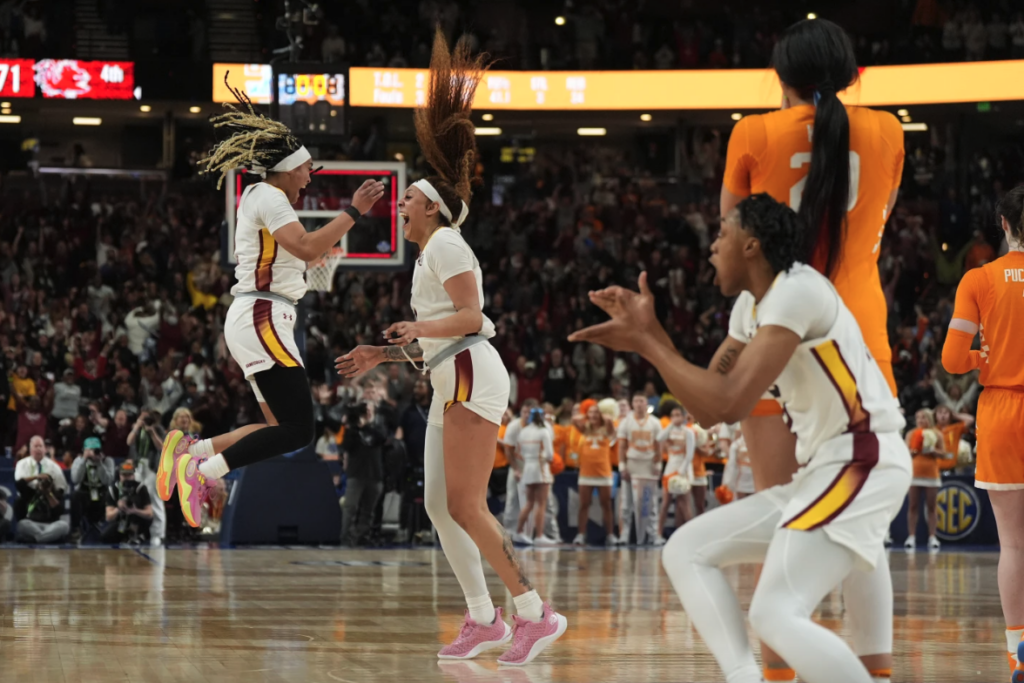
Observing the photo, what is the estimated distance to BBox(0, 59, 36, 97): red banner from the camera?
25141mm

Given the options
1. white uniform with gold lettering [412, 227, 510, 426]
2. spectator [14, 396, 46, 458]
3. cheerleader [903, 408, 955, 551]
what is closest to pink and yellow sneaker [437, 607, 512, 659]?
white uniform with gold lettering [412, 227, 510, 426]

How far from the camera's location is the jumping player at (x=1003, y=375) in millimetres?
5484

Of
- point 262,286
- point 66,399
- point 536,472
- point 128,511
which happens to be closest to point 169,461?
point 262,286

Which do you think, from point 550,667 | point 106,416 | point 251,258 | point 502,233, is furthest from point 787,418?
point 502,233

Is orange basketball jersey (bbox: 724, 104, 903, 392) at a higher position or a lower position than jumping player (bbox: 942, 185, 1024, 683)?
higher

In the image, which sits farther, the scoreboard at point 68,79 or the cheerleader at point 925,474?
the scoreboard at point 68,79

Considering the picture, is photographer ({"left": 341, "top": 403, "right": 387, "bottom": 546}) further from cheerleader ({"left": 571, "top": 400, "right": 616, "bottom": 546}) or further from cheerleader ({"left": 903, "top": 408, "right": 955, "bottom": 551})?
cheerleader ({"left": 903, "top": 408, "right": 955, "bottom": 551})

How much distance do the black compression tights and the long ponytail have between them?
3.01 meters

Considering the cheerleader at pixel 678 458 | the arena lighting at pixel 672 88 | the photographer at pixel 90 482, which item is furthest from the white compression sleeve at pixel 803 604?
the arena lighting at pixel 672 88

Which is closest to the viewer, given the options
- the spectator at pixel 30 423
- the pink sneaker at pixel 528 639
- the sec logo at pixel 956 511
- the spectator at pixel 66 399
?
the pink sneaker at pixel 528 639

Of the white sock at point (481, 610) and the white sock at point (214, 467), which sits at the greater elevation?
the white sock at point (214, 467)

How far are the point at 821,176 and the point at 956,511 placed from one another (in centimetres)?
Result: 1404

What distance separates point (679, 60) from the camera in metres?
28.2

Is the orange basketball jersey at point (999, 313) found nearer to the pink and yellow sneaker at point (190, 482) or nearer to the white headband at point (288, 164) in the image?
the white headband at point (288, 164)
